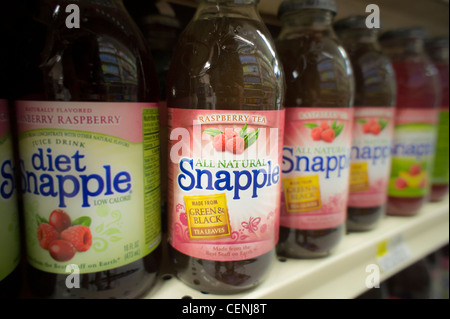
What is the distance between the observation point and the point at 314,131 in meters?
0.66

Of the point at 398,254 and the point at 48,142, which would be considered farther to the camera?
the point at 398,254

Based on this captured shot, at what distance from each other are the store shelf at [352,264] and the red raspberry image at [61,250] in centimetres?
16

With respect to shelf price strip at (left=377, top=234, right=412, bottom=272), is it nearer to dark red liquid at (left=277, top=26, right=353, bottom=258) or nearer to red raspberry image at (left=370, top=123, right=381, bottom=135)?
dark red liquid at (left=277, top=26, right=353, bottom=258)

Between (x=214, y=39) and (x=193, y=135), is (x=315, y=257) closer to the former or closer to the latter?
(x=193, y=135)

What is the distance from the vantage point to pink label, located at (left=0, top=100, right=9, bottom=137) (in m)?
0.46

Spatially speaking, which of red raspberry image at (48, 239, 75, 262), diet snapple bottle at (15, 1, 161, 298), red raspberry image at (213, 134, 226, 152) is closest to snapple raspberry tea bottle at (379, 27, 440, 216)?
red raspberry image at (213, 134, 226, 152)

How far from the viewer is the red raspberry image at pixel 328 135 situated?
66cm

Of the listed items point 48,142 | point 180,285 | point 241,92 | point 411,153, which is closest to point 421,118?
point 411,153

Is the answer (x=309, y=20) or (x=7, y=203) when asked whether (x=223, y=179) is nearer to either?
(x=7, y=203)

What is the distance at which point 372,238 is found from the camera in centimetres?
82

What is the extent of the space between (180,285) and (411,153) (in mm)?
811

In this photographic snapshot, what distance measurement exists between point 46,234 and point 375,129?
2.63 ft

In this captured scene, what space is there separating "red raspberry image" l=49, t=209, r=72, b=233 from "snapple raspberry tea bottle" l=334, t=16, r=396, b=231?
2.29ft

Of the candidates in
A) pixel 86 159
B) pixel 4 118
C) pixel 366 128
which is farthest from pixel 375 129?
pixel 4 118
